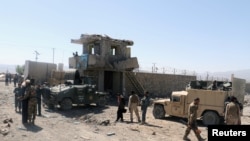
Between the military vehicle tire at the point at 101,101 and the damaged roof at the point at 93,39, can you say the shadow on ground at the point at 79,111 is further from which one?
the damaged roof at the point at 93,39

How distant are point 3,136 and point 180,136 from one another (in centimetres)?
665

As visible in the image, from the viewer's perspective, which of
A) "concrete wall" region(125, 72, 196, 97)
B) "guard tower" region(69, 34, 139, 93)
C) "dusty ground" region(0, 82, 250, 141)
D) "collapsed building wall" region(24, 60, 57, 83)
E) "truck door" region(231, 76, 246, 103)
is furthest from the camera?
"concrete wall" region(125, 72, 196, 97)

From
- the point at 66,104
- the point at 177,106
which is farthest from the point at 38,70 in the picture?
the point at 177,106

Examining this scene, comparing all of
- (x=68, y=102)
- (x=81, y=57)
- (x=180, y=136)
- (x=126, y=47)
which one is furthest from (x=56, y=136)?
(x=126, y=47)

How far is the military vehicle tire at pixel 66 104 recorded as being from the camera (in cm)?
1914

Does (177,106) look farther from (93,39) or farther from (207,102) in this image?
(93,39)

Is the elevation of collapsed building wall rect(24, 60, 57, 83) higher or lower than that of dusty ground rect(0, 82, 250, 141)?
higher

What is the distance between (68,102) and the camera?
1933 cm

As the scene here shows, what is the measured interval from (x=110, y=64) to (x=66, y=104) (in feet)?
35.1

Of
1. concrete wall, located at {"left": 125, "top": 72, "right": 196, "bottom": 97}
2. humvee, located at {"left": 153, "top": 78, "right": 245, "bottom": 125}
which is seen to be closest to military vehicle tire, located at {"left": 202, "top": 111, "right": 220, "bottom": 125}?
humvee, located at {"left": 153, "top": 78, "right": 245, "bottom": 125}

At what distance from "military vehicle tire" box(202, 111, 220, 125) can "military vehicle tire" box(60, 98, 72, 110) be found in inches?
315

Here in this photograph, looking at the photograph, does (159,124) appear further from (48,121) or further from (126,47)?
(126,47)

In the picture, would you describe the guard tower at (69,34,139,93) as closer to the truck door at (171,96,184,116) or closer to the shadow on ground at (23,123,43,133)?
the truck door at (171,96,184,116)

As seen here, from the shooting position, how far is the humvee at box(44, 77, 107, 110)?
1904 cm
